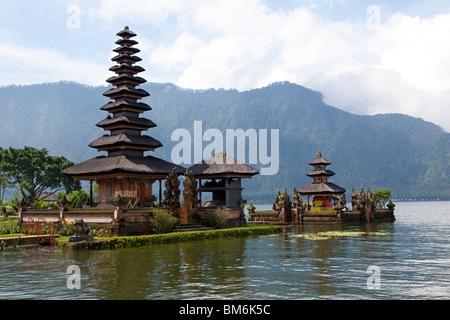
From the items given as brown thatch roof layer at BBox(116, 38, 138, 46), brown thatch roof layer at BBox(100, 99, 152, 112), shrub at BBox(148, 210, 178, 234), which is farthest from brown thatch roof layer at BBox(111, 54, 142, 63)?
shrub at BBox(148, 210, 178, 234)

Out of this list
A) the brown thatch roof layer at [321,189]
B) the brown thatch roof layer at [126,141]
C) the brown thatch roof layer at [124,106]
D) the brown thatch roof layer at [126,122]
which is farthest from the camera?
the brown thatch roof layer at [321,189]

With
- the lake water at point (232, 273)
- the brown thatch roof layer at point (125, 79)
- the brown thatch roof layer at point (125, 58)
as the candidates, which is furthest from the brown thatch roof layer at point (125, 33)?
the lake water at point (232, 273)

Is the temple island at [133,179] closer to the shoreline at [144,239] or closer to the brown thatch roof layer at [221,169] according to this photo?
the brown thatch roof layer at [221,169]

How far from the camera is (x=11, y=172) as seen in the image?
8219 centimetres

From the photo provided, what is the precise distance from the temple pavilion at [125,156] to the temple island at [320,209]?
64.8ft

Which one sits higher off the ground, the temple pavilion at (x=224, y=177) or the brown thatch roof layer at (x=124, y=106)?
the brown thatch roof layer at (x=124, y=106)

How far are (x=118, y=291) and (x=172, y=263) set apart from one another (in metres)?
7.24

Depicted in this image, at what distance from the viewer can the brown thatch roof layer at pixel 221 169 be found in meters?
48.3

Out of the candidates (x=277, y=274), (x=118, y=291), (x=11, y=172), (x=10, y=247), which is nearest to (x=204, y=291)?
(x=118, y=291)

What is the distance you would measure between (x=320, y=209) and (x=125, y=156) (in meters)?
37.4

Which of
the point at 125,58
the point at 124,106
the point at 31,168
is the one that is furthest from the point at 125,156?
the point at 31,168

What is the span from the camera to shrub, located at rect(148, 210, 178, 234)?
122ft

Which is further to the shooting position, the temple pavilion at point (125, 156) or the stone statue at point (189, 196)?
the temple pavilion at point (125, 156)
